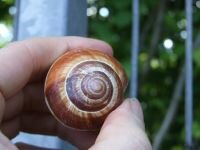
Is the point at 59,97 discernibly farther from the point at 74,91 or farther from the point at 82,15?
the point at 82,15

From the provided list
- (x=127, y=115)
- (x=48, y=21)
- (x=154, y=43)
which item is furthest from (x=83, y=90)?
(x=154, y=43)

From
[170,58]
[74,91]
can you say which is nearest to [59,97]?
[74,91]

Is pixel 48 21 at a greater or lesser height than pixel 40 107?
greater

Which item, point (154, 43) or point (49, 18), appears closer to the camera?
point (49, 18)

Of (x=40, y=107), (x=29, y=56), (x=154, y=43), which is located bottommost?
(x=154, y=43)

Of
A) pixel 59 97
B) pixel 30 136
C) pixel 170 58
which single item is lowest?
pixel 170 58

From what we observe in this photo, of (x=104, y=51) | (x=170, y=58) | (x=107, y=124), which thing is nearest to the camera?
(x=107, y=124)

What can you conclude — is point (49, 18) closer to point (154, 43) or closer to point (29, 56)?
point (29, 56)
